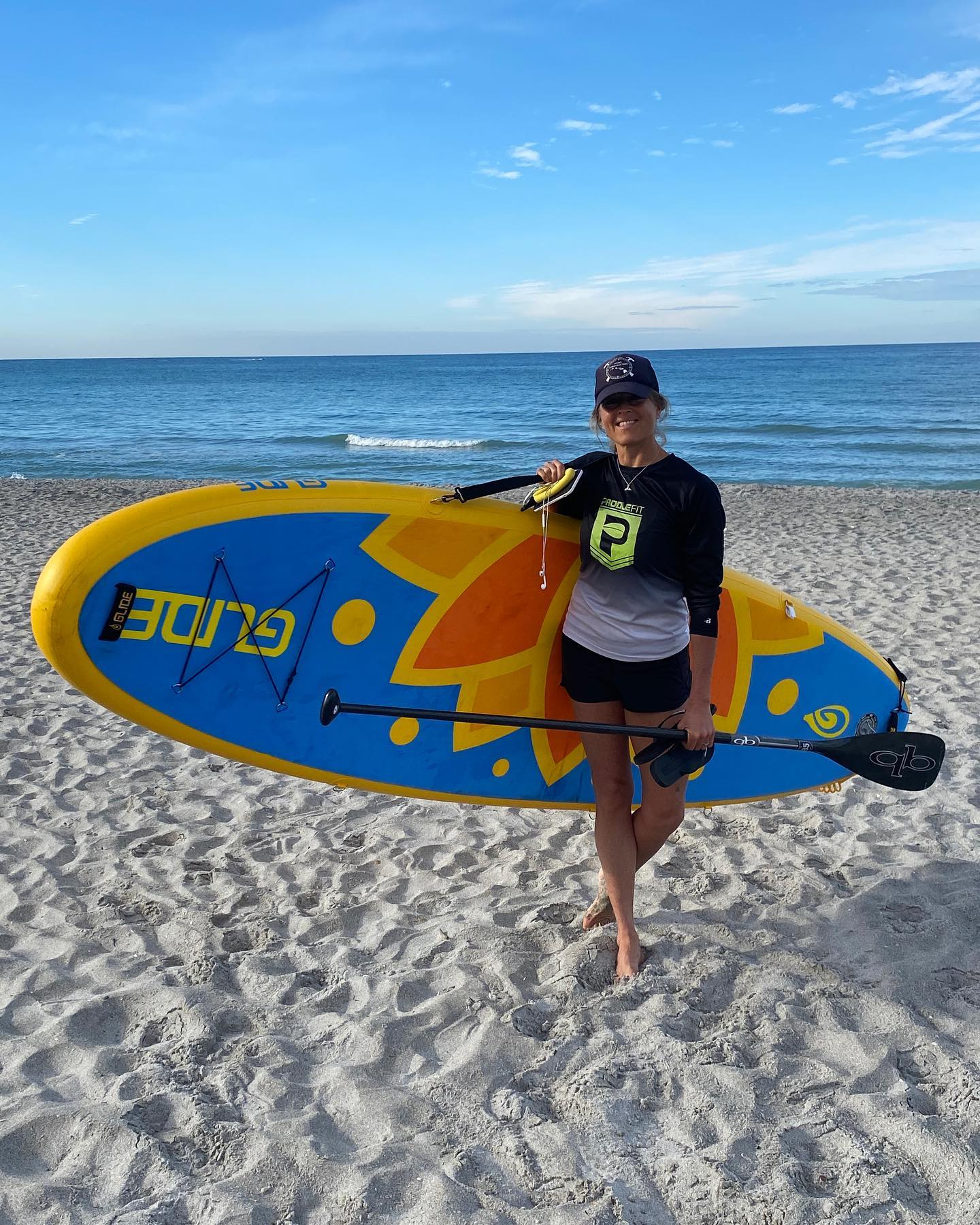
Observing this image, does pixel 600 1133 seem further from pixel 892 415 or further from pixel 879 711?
pixel 892 415

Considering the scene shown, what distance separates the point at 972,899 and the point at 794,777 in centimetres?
71

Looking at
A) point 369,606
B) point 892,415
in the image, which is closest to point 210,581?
point 369,606

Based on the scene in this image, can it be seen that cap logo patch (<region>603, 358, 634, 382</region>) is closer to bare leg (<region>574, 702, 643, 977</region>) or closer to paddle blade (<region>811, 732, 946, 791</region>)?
bare leg (<region>574, 702, 643, 977</region>)

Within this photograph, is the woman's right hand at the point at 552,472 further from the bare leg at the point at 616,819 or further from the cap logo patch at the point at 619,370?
the bare leg at the point at 616,819

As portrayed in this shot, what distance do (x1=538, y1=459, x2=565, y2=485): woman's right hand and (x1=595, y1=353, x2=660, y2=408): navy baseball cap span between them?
0.27 metres

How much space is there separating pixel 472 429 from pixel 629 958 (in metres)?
26.3

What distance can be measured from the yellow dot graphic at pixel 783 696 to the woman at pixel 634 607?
2.75 ft

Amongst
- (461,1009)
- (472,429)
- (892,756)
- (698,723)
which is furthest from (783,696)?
(472,429)

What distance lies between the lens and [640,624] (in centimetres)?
241

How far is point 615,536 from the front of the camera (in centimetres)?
237

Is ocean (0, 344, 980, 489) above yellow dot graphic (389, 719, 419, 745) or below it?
above

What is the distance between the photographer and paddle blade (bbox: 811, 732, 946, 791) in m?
2.76

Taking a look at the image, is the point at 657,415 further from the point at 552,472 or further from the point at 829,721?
the point at 829,721

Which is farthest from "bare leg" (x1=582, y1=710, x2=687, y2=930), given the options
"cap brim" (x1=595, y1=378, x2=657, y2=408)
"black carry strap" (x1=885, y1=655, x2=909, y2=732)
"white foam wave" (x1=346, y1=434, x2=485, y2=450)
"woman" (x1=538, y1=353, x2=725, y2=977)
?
"white foam wave" (x1=346, y1=434, x2=485, y2=450)
